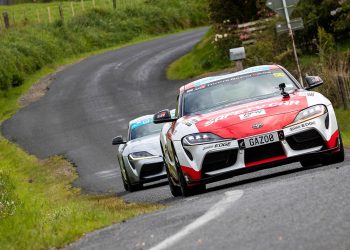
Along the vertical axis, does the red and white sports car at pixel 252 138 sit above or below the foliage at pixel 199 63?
above

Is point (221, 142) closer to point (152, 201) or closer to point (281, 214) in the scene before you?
point (152, 201)

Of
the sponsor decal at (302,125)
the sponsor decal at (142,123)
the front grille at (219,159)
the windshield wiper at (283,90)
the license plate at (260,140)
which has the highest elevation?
the windshield wiper at (283,90)

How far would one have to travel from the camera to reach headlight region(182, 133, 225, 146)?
1252cm

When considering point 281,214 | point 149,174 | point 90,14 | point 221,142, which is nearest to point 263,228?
point 281,214

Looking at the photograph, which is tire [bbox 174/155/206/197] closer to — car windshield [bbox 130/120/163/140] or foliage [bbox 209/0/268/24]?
car windshield [bbox 130/120/163/140]

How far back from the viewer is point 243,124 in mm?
12539

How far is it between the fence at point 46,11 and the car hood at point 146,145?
1825 inches

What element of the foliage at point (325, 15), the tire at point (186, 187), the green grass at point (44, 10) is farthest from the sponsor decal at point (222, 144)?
the green grass at point (44, 10)

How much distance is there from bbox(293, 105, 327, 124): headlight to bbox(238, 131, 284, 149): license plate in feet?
0.89

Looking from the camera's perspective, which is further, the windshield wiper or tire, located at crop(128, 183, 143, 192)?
tire, located at crop(128, 183, 143, 192)

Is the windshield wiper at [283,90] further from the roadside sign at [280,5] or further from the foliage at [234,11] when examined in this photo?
the foliage at [234,11]

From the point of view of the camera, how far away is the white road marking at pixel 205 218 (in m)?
7.65

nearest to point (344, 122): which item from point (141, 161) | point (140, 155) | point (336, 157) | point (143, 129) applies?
point (143, 129)

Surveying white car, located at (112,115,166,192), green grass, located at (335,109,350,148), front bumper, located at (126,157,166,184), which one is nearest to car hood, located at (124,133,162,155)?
white car, located at (112,115,166,192)
